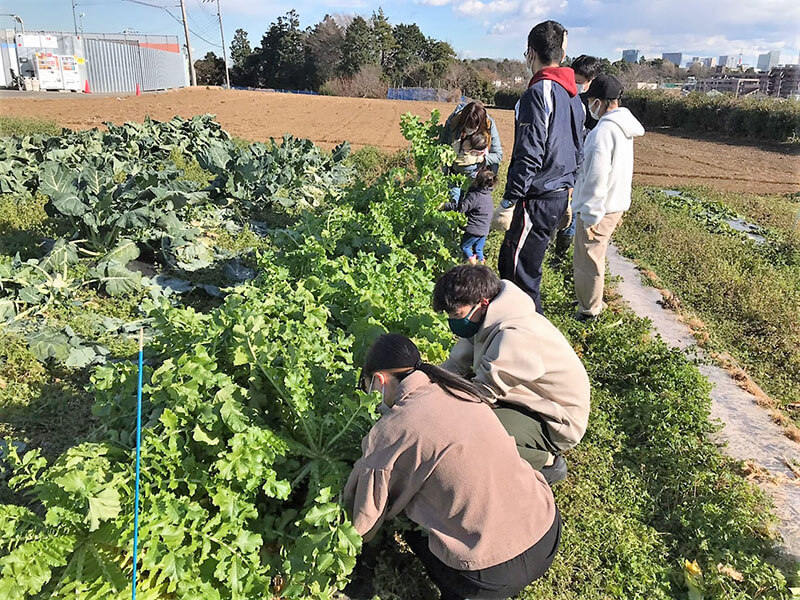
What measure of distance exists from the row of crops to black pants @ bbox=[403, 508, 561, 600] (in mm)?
448

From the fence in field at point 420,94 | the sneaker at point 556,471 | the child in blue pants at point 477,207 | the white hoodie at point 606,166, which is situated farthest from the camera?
the fence in field at point 420,94

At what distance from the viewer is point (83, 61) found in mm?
45219

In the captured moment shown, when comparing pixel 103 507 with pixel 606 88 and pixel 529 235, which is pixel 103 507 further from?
pixel 606 88

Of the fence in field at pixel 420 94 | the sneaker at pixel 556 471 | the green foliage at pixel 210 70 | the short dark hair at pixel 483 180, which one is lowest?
the sneaker at pixel 556 471

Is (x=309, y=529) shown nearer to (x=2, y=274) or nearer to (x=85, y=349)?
(x=85, y=349)

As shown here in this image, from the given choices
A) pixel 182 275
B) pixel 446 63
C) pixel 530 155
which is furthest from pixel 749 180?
pixel 446 63

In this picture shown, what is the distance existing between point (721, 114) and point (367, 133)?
739 inches

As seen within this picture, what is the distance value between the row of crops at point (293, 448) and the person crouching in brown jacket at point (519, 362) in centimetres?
61

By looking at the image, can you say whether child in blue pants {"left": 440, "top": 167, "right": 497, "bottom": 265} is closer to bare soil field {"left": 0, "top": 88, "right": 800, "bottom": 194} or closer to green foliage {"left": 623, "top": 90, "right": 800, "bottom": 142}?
bare soil field {"left": 0, "top": 88, "right": 800, "bottom": 194}

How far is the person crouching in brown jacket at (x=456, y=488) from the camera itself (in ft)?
7.56

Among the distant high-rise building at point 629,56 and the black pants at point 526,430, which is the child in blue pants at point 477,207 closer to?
the black pants at point 526,430

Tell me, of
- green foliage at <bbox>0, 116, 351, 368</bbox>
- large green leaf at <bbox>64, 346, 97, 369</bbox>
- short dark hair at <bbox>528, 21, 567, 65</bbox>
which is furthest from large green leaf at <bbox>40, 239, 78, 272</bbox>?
short dark hair at <bbox>528, 21, 567, 65</bbox>

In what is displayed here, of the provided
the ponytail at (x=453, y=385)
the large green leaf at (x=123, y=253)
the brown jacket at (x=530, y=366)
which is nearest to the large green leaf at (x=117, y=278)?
the large green leaf at (x=123, y=253)

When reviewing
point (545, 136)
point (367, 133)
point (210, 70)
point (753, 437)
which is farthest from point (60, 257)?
point (210, 70)
